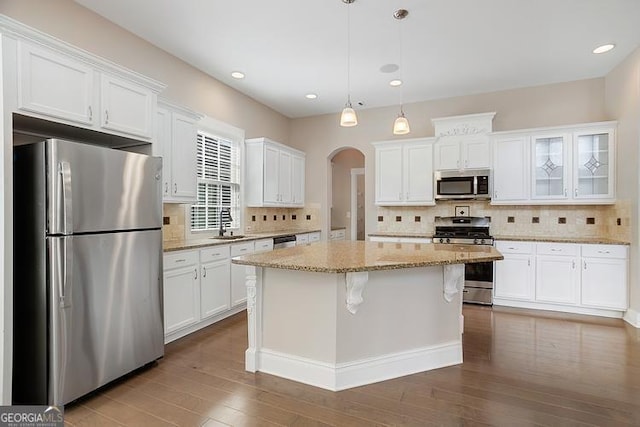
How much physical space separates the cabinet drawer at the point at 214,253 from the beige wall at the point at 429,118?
2.66m

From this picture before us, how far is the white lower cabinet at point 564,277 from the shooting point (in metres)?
3.95

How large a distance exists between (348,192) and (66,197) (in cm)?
665

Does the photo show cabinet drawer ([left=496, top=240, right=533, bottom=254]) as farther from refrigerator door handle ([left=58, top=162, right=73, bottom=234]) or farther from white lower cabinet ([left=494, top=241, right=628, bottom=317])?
refrigerator door handle ([left=58, top=162, right=73, bottom=234])

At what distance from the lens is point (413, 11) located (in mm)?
3016

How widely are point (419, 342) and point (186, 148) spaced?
3017 mm

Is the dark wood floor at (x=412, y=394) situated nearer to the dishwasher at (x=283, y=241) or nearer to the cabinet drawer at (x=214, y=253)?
the cabinet drawer at (x=214, y=253)

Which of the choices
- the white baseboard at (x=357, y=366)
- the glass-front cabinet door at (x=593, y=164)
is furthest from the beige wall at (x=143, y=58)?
the glass-front cabinet door at (x=593, y=164)

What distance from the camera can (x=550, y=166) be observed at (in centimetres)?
449

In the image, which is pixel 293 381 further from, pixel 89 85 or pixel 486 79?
pixel 486 79

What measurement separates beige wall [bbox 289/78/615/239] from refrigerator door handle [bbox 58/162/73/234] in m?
4.44

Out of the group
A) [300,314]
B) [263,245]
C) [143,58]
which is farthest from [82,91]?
[263,245]

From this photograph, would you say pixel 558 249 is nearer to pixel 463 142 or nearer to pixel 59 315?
pixel 463 142

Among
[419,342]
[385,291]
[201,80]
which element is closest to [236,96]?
[201,80]

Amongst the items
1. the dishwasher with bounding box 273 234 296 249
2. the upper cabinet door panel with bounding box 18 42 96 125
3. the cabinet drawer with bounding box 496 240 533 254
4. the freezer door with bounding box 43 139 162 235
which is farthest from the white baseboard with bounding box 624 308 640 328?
the upper cabinet door panel with bounding box 18 42 96 125
